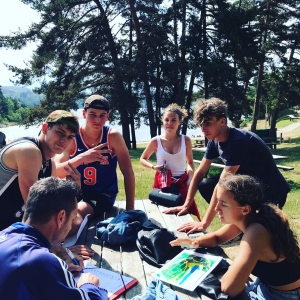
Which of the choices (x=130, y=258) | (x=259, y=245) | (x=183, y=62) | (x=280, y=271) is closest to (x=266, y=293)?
(x=280, y=271)

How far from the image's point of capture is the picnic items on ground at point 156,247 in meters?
2.24

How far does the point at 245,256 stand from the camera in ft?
6.26

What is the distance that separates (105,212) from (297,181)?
645cm

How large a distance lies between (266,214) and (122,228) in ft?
3.46

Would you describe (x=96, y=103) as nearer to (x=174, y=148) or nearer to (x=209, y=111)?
(x=209, y=111)

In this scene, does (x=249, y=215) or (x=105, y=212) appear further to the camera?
(x=105, y=212)

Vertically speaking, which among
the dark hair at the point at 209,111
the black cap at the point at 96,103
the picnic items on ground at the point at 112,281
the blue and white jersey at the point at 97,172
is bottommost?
the picnic items on ground at the point at 112,281

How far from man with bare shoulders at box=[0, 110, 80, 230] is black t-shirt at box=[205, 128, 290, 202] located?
55.3 inches

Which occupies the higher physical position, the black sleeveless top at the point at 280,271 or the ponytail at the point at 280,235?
the ponytail at the point at 280,235

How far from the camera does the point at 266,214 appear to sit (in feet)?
6.73

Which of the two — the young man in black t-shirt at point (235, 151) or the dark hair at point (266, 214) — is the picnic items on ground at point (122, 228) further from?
the dark hair at point (266, 214)

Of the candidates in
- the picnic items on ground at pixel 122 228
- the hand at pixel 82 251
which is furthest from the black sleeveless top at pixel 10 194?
the picnic items on ground at pixel 122 228

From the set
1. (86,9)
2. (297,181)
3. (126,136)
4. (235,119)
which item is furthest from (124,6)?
(297,181)

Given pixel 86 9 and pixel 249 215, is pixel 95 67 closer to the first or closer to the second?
pixel 86 9
